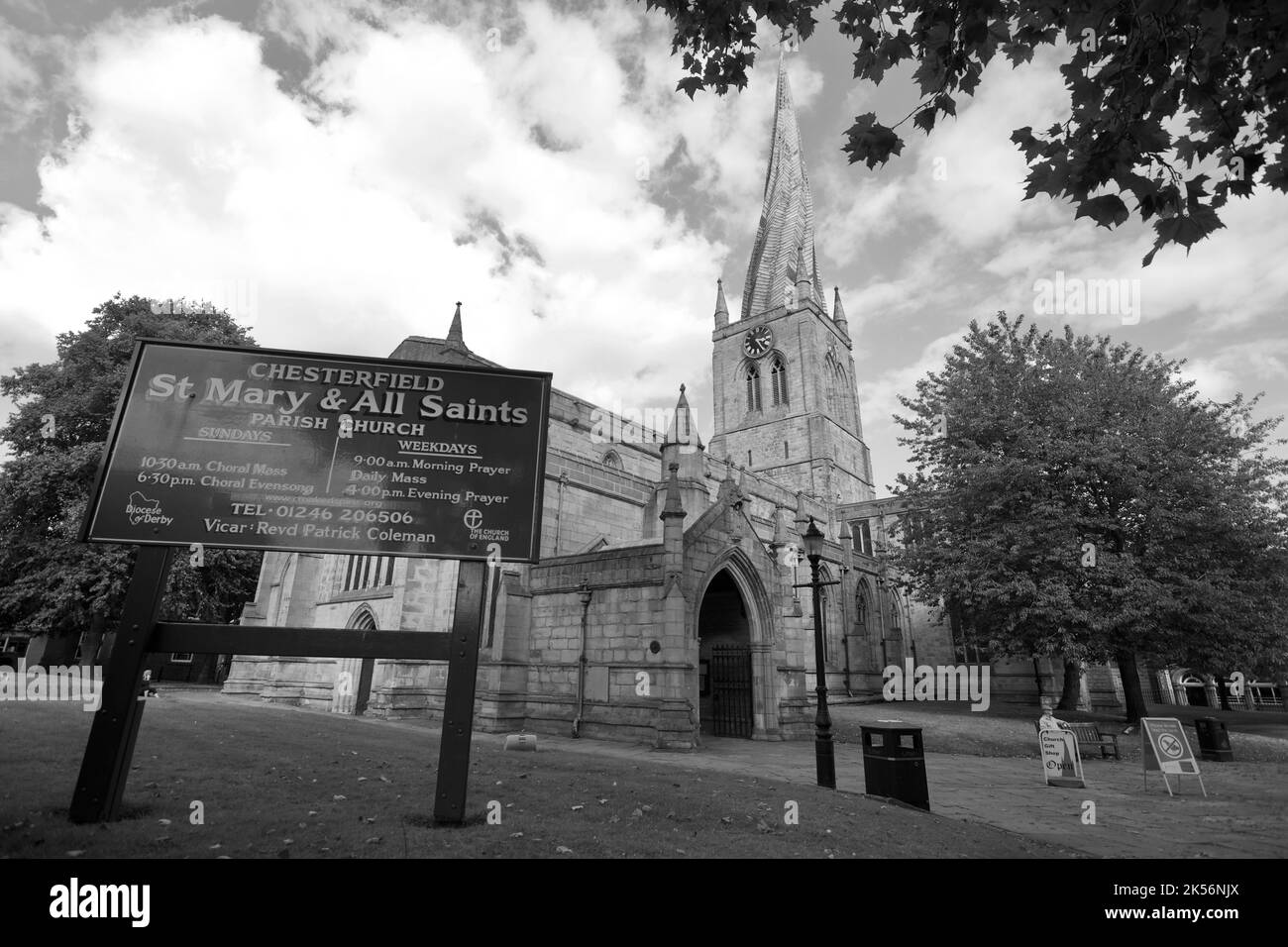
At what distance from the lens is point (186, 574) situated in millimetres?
26531

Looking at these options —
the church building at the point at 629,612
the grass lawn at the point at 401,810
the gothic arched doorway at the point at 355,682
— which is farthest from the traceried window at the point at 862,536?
the grass lawn at the point at 401,810

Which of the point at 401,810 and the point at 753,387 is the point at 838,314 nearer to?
the point at 753,387

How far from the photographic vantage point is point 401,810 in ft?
20.2

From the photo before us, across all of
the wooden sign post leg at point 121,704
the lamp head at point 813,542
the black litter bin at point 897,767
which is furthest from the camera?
the lamp head at point 813,542

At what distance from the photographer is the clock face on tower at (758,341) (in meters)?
59.4

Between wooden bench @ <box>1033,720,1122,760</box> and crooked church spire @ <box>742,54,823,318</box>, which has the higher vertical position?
crooked church spire @ <box>742,54,823,318</box>

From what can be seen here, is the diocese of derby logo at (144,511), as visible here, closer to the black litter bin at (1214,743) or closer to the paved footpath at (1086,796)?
the paved footpath at (1086,796)

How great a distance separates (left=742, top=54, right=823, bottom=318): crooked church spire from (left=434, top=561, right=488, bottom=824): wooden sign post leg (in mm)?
58112

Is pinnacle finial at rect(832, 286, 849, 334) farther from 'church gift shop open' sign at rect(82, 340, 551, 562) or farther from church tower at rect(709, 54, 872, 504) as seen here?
'church gift shop open' sign at rect(82, 340, 551, 562)

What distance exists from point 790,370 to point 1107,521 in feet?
129

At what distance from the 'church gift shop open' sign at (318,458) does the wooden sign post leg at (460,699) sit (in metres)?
0.38

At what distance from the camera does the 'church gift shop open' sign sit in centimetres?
609

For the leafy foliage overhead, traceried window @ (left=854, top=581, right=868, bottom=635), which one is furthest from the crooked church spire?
the leafy foliage overhead
